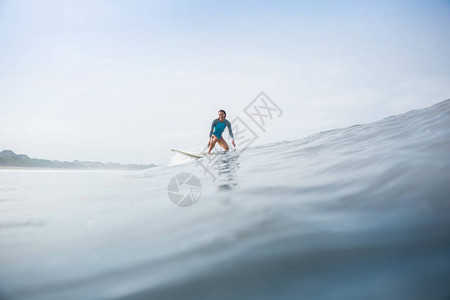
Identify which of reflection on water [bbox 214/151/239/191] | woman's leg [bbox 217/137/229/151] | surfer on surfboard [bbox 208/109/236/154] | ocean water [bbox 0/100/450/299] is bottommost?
ocean water [bbox 0/100/450/299]

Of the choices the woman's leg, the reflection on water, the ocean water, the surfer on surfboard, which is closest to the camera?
the ocean water

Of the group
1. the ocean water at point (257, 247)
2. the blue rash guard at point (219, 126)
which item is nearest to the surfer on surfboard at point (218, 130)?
the blue rash guard at point (219, 126)

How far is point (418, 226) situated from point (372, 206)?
326mm

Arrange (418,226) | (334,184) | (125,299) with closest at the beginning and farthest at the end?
(125,299) < (418,226) < (334,184)

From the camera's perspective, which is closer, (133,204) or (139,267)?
(139,267)

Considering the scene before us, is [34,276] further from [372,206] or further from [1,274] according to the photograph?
[372,206]

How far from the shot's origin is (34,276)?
41.8 inches

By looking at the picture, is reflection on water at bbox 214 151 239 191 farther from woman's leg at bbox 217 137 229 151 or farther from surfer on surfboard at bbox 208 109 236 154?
woman's leg at bbox 217 137 229 151

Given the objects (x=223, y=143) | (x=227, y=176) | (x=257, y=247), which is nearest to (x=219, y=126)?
(x=223, y=143)

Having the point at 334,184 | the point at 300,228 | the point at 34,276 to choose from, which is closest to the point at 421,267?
the point at 300,228

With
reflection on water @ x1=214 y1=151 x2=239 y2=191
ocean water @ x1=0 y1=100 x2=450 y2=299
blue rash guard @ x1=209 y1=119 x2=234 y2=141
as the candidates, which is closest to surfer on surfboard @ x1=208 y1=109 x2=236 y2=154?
blue rash guard @ x1=209 y1=119 x2=234 y2=141

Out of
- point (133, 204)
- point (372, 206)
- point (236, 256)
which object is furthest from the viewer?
point (133, 204)

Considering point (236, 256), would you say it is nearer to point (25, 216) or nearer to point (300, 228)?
point (300, 228)

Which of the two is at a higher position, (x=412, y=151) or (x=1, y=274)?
(x=412, y=151)
